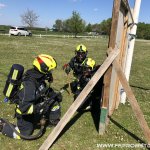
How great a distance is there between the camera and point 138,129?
6.71 meters

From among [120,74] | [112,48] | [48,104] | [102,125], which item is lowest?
[102,125]

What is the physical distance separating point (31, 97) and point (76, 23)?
6552cm

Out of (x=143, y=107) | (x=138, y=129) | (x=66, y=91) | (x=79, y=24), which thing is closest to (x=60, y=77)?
(x=66, y=91)

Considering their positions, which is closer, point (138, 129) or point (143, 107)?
point (138, 129)

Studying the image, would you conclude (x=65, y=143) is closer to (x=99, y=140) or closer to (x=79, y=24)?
(x=99, y=140)

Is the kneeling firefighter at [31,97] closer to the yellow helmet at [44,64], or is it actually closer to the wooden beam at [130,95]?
the yellow helmet at [44,64]

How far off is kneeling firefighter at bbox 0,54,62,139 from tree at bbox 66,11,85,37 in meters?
63.8

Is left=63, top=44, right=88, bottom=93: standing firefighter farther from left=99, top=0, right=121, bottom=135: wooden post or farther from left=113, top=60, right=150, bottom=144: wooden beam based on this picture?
left=113, top=60, right=150, bottom=144: wooden beam

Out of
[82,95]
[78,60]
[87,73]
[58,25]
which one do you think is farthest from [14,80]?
[58,25]

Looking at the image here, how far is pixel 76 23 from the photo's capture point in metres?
69.3

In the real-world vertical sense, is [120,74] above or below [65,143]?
above

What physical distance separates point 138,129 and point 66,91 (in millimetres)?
3546

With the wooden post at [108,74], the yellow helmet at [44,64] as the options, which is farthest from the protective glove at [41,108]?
the wooden post at [108,74]

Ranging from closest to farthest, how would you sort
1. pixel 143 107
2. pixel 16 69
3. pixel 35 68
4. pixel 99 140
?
pixel 16 69 < pixel 35 68 < pixel 99 140 < pixel 143 107
